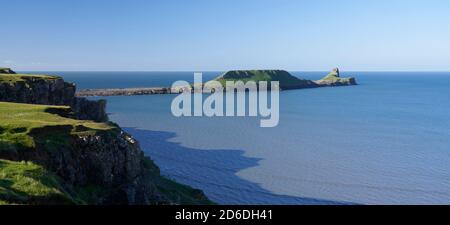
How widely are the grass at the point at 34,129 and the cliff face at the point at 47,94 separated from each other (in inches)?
761

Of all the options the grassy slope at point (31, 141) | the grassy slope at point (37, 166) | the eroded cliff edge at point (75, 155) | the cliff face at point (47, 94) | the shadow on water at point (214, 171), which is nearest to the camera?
the grassy slope at point (31, 141)

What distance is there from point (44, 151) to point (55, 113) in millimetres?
12287

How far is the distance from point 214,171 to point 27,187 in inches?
1720

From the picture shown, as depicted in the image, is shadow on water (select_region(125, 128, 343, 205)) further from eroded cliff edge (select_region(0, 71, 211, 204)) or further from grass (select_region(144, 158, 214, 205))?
eroded cliff edge (select_region(0, 71, 211, 204))

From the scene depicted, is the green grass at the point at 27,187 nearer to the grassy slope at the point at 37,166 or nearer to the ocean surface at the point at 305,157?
the grassy slope at the point at 37,166

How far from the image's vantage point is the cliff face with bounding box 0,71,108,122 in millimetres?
52959

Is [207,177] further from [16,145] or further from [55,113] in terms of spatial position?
[16,145]

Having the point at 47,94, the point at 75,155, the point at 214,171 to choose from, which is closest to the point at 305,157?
the point at 214,171

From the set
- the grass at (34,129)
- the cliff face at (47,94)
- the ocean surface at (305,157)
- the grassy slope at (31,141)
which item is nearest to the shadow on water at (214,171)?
the ocean surface at (305,157)

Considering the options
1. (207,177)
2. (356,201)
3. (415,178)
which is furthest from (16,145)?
(415,178)

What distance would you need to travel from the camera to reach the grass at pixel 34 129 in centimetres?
2567

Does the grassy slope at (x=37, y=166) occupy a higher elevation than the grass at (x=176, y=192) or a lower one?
higher

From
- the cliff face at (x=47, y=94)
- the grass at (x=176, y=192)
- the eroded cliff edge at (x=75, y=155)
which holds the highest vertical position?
the cliff face at (x=47, y=94)

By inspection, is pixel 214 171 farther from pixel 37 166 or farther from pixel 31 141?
pixel 37 166
